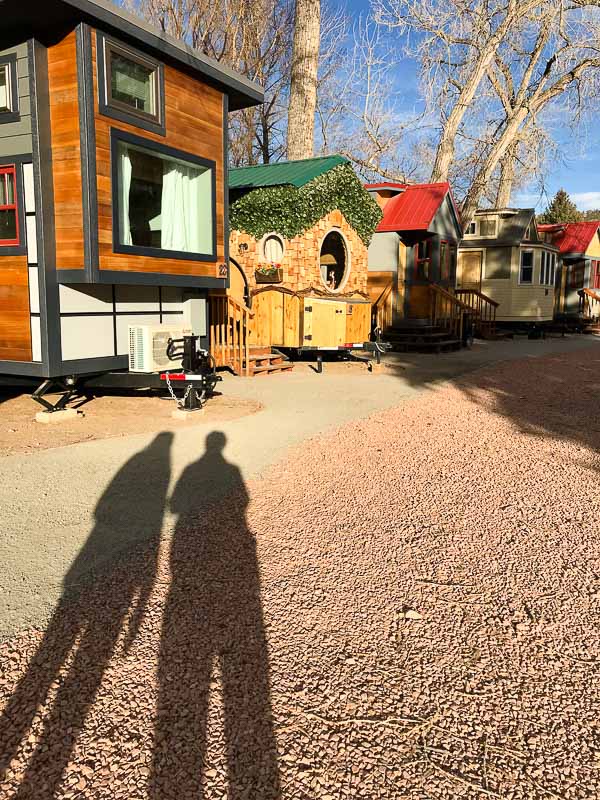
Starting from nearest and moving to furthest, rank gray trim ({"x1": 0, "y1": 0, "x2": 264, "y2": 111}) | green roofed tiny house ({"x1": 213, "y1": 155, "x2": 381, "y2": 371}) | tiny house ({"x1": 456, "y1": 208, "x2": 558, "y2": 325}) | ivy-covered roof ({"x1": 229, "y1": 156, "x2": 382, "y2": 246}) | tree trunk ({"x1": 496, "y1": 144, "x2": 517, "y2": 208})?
1. gray trim ({"x1": 0, "y1": 0, "x2": 264, "y2": 111})
2. green roofed tiny house ({"x1": 213, "y1": 155, "x2": 381, "y2": 371})
3. ivy-covered roof ({"x1": 229, "y1": 156, "x2": 382, "y2": 246})
4. tiny house ({"x1": 456, "y1": 208, "x2": 558, "y2": 325})
5. tree trunk ({"x1": 496, "y1": 144, "x2": 517, "y2": 208})

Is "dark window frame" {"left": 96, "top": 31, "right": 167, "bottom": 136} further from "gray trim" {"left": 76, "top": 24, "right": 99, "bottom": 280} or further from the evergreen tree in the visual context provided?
the evergreen tree

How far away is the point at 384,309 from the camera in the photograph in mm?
19266

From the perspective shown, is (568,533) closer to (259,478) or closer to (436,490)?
(436,490)

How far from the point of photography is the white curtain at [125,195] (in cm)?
787

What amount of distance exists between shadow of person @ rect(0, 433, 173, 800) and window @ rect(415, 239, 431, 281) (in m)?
16.5

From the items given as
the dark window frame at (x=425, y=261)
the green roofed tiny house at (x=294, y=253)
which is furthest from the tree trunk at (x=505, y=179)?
the green roofed tiny house at (x=294, y=253)

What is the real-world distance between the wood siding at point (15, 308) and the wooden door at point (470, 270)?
2251cm

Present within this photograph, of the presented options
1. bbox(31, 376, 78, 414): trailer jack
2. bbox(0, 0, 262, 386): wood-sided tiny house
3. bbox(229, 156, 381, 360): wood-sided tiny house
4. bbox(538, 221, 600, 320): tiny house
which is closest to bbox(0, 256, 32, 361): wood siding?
bbox(0, 0, 262, 386): wood-sided tiny house

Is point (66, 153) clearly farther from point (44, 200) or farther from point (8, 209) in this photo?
point (8, 209)

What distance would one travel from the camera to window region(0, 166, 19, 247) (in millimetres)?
7398

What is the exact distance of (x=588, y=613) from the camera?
3188 mm

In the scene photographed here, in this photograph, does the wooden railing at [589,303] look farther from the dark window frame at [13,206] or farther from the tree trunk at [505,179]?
the dark window frame at [13,206]

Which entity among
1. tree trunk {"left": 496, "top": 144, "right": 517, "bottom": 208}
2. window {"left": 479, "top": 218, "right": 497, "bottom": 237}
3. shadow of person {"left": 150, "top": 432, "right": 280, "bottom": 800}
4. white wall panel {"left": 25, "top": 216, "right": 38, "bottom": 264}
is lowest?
shadow of person {"left": 150, "top": 432, "right": 280, "bottom": 800}

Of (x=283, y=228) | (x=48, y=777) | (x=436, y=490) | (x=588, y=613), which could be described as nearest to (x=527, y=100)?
(x=283, y=228)
